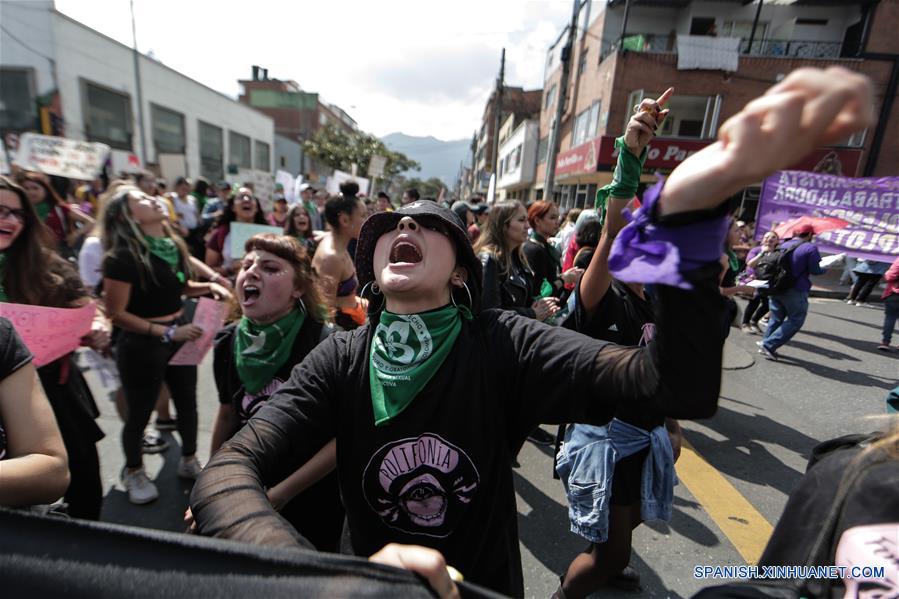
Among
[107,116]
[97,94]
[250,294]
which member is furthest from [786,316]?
[107,116]

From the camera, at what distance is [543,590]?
232 centimetres

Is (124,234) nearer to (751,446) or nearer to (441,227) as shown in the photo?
(441,227)

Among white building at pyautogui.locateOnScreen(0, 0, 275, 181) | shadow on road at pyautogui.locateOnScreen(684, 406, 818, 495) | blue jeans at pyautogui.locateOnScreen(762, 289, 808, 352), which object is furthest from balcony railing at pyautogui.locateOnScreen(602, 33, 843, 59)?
white building at pyautogui.locateOnScreen(0, 0, 275, 181)

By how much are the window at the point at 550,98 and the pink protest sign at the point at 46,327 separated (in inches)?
1033

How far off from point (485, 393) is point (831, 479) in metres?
0.90

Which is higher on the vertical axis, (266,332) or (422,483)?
(266,332)

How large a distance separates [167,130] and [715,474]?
29.4 meters

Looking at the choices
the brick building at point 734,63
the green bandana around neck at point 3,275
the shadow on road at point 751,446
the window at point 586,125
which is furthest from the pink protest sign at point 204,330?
the window at point 586,125

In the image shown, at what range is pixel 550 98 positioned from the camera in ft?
85.5

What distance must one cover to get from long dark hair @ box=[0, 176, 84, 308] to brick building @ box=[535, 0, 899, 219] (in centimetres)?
1561

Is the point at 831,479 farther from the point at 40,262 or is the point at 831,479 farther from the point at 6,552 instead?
the point at 40,262

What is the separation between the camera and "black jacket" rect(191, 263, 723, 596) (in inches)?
42.8

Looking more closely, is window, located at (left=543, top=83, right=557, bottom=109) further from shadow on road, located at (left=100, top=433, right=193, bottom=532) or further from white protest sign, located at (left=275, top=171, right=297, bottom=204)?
shadow on road, located at (left=100, top=433, right=193, bottom=532)

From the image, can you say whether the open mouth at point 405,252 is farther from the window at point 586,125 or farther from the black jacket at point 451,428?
the window at point 586,125
